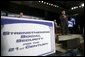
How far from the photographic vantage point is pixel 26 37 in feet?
3.03

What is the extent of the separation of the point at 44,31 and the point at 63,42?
22.9 inches

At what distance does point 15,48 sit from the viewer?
0.84 m

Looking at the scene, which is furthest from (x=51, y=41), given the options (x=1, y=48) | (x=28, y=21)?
(x=1, y=48)

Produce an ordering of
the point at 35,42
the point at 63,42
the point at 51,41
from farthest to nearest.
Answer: the point at 63,42 < the point at 51,41 < the point at 35,42

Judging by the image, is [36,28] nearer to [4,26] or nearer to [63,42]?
[4,26]

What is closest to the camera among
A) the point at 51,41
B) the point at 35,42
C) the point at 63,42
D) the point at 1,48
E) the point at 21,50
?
the point at 1,48

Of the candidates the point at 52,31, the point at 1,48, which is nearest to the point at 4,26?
the point at 1,48

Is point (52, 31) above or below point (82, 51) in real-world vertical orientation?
above

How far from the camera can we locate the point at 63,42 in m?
1.58

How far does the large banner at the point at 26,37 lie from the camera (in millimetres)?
785

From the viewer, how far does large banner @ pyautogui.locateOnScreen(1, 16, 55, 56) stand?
78 centimetres

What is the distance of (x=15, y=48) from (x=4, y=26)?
16 centimetres

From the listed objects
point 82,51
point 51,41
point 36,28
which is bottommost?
point 82,51

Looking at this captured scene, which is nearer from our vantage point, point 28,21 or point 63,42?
point 28,21
